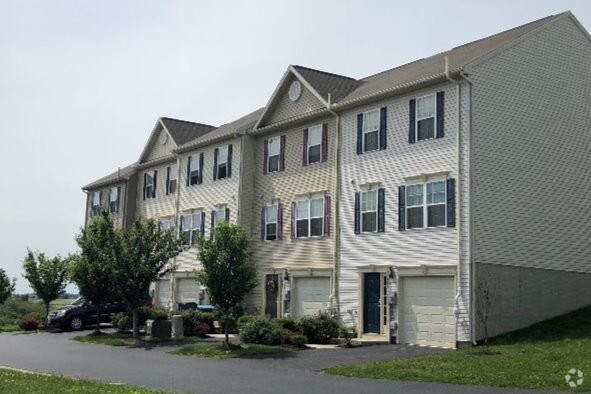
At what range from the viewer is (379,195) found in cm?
2494

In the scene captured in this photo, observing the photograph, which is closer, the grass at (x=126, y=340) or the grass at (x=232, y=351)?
the grass at (x=232, y=351)

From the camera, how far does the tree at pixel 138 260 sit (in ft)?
90.4

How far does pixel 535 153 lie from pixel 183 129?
846 inches

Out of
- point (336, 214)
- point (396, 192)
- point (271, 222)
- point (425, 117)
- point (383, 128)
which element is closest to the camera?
point (425, 117)

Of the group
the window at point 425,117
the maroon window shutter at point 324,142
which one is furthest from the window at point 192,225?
the window at point 425,117

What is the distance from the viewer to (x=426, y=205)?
23.1 m

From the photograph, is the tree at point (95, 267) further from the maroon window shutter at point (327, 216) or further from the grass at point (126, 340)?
the maroon window shutter at point (327, 216)

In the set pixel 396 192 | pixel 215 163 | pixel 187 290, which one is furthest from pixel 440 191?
pixel 187 290

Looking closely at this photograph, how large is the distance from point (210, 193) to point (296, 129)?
699cm

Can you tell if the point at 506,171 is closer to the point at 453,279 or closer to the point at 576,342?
the point at 453,279

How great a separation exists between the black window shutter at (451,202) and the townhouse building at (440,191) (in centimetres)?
5

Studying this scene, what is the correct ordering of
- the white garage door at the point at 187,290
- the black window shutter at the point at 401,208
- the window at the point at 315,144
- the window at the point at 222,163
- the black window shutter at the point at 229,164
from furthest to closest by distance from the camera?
1. the white garage door at the point at 187,290
2. the window at the point at 222,163
3. the black window shutter at the point at 229,164
4. the window at the point at 315,144
5. the black window shutter at the point at 401,208

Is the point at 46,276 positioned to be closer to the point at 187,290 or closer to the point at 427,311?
the point at 187,290

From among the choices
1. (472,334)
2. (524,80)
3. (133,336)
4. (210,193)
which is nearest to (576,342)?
(472,334)
